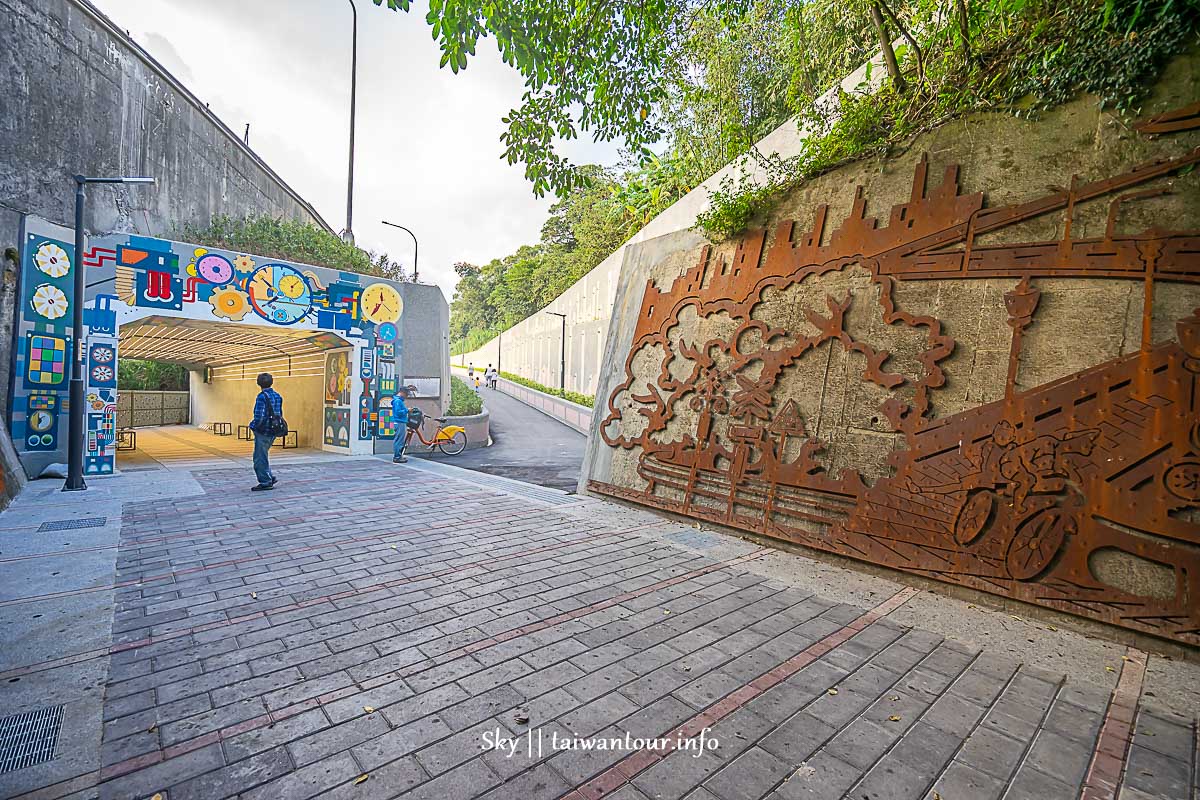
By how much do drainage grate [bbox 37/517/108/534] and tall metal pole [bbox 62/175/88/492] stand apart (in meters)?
2.30

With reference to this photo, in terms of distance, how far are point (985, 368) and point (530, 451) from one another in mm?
11185

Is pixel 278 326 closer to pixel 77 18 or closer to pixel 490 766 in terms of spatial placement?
pixel 77 18

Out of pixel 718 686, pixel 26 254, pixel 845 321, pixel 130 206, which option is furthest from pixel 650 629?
pixel 130 206

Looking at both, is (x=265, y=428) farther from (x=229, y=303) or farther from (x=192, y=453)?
(x=192, y=453)

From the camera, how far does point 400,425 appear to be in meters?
11.7

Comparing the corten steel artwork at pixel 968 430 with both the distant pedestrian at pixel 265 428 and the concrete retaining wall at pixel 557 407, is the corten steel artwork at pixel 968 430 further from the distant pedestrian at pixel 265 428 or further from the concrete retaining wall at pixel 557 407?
the concrete retaining wall at pixel 557 407

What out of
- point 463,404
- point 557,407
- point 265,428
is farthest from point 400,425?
point 557,407

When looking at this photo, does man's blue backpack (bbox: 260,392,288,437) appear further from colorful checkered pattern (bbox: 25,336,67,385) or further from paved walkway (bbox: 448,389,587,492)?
paved walkway (bbox: 448,389,587,492)

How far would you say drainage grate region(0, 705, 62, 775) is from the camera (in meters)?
2.15

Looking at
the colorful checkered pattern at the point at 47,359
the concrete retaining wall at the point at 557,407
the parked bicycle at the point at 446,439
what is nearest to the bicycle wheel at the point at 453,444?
the parked bicycle at the point at 446,439

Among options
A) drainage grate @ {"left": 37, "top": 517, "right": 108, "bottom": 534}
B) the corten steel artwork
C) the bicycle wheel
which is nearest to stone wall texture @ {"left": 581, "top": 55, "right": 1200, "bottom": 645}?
the corten steel artwork

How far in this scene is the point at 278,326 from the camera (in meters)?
10.9

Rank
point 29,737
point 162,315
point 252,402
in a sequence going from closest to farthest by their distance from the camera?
point 29,737 → point 162,315 → point 252,402

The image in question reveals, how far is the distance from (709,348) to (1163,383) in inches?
152
